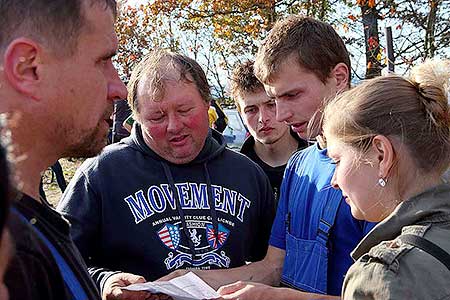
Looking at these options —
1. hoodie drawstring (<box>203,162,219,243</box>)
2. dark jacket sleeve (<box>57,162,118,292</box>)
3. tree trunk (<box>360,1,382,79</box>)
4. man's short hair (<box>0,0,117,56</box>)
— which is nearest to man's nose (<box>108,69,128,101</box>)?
man's short hair (<box>0,0,117,56</box>)

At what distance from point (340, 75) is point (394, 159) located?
928mm

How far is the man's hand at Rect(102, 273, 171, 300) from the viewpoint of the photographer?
2514mm

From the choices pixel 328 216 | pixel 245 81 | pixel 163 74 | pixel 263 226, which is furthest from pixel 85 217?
pixel 245 81

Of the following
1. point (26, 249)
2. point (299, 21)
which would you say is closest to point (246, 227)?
point (299, 21)

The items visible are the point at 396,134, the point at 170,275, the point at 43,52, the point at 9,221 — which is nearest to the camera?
the point at 9,221

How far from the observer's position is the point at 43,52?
180cm

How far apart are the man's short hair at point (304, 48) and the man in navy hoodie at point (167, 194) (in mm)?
422

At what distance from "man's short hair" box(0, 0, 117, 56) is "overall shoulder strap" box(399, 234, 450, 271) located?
1.16 meters

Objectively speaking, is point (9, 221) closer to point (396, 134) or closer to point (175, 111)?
point (396, 134)

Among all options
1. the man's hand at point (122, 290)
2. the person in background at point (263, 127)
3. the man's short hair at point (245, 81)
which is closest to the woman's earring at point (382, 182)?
the man's hand at point (122, 290)

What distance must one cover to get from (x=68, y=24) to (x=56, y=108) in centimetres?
26

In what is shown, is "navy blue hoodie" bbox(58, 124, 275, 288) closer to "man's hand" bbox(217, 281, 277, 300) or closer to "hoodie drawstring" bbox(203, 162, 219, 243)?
"hoodie drawstring" bbox(203, 162, 219, 243)

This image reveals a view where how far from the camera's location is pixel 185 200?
3.04 metres

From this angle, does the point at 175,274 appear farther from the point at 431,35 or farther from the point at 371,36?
the point at 371,36
